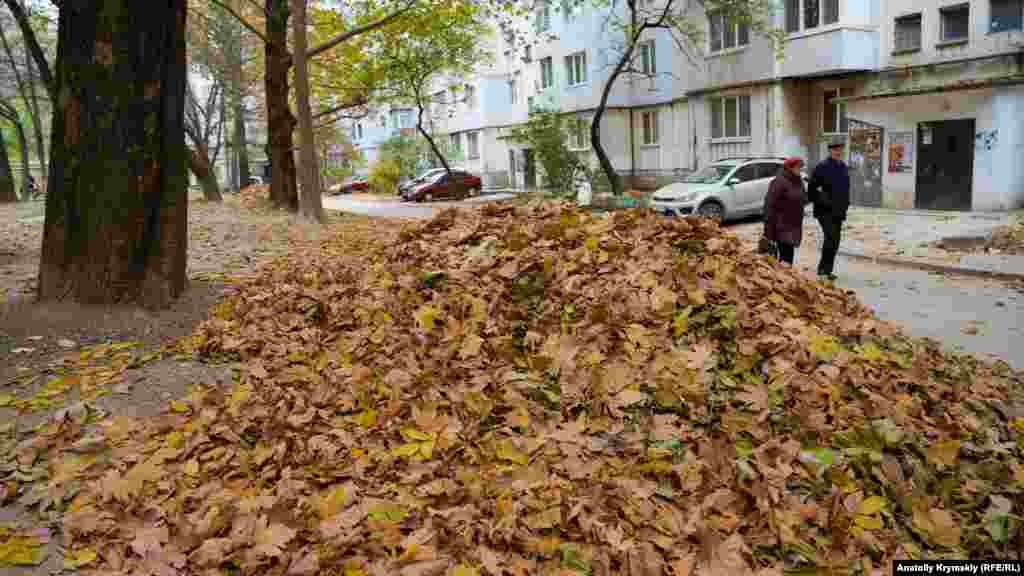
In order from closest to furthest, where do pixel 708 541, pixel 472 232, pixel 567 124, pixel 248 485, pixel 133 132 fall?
pixel 708 541, pixel 248 485, pixel 133 132, pixel 472 232, pixel 567 124

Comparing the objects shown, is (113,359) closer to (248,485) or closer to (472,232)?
(248,485)

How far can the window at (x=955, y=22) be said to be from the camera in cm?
2001

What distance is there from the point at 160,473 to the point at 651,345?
108 inches

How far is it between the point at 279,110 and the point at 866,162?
50.4 ft

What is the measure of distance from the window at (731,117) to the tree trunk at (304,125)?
1479 cm

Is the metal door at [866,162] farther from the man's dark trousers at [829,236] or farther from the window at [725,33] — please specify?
the man's dark trousers at [829,236]

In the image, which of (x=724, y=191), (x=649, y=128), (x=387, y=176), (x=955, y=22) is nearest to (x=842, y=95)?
(x=955, y=22)

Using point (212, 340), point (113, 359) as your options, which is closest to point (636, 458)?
point (212, 340)

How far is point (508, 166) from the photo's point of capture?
1742 inches

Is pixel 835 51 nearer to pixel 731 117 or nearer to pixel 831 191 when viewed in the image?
pixel 731 117

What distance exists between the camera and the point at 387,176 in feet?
145

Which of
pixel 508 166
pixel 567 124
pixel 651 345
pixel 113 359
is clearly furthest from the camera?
pixel 508 166

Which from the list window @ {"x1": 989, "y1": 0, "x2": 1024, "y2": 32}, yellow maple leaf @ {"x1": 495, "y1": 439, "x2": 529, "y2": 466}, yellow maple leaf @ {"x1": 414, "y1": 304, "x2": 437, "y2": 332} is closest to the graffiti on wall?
window @ {"x1": 989, "y1": 0, "x2": 1024, "y2": 32}

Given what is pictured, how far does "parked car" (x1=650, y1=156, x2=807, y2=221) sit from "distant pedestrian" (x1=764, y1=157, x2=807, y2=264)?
8.54 m
